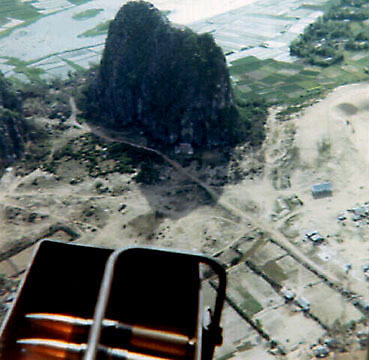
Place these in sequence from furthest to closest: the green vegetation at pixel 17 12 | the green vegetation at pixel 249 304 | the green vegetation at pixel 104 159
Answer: the green vegetation at pixel 17 12 < the green vegetation at pixel 104 159 < the green vegetation at pixel 249 304

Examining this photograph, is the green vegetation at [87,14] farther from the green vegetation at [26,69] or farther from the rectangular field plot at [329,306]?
the rectangular field plot at [329,306]

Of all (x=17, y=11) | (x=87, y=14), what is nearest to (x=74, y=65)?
(x=87, y=14)

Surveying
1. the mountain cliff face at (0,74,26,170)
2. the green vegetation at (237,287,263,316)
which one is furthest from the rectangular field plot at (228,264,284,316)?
the mountain cliff face at (0,74,26,170)

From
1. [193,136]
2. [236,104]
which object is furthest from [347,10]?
[193,136]

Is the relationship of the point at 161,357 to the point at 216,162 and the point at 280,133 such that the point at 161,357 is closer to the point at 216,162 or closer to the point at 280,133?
the point at 216,162

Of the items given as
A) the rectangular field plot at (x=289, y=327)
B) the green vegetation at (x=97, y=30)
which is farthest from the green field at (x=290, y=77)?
the rectangular field plot at (x=289, y=327)

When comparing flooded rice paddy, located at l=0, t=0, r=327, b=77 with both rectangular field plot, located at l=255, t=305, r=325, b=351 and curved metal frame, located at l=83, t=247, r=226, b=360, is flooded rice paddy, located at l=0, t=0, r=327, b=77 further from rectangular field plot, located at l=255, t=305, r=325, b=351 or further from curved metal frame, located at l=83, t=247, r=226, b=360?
curved metal frame, located at l=83, t=247, r=226, b=360
